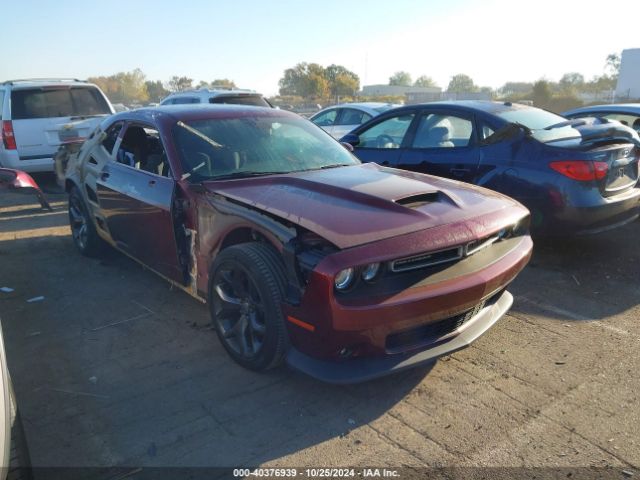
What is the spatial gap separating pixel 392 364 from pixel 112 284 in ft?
10.8

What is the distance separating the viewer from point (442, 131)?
18.8 ft

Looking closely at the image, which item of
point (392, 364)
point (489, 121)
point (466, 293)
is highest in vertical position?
point (489, 121)

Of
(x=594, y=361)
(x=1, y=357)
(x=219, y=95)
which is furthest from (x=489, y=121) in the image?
(x=219, y=95)

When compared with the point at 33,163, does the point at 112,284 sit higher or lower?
lower

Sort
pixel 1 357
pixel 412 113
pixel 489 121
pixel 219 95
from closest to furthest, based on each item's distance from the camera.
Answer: pixel 1 357
pixel 489 121
pixel 412 113
pixel 219 95

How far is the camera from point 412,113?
6.06 meters

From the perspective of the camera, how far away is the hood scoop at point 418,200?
3180 millimetres

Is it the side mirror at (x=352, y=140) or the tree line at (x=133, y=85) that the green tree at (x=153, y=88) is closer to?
the tree line at (x=133, y=85)

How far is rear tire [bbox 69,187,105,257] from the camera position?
18.2ft

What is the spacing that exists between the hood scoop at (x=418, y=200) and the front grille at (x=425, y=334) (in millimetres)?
706

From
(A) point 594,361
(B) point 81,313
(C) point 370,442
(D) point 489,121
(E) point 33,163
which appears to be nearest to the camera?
(C) point 370,442

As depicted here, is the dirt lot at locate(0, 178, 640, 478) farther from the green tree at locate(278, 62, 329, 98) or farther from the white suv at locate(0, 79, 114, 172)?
the green tree at locate(278, 62, 329, 98)

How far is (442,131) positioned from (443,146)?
0.64 ft

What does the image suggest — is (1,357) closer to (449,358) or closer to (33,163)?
(449,358)
